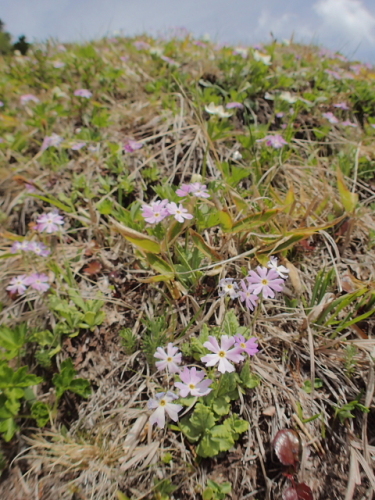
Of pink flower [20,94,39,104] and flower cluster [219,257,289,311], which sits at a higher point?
pink flower [20,94,39,104]

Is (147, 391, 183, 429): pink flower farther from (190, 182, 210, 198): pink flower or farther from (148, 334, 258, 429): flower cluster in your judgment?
(190, 182, 210, 198): pink flower

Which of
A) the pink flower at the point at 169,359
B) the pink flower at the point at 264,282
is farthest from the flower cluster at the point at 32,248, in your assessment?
the pink flower at the point at 264,282

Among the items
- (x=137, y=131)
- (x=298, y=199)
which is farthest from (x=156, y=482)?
(x=137, y=131)

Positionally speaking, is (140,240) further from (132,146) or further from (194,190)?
(132,146)

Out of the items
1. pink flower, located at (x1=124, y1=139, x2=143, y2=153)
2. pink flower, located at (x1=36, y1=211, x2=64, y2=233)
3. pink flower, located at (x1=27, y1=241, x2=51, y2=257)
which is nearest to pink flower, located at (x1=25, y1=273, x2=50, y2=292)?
pink flower, located at (x1=27, y1=241, x2=51, y2=257)

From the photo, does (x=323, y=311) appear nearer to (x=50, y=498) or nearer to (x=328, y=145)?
(x=50, y=498)

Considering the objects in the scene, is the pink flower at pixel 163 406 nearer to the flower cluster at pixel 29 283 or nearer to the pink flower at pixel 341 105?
the flower cluster at pixel 29 283
